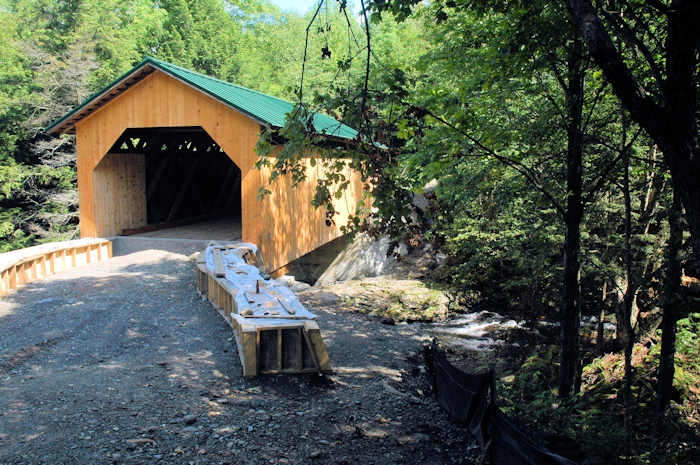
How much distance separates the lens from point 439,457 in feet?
13.6

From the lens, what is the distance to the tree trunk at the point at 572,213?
4773 millimetres

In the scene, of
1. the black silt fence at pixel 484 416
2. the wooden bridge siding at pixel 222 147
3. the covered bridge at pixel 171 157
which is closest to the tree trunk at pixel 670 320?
the black silt fence at pixel 484 416

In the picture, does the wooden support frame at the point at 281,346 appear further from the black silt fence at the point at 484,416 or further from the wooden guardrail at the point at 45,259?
the wooden guardrail at the point at 45,259

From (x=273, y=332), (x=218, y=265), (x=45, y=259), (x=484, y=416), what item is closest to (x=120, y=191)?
(x=45, y=259)

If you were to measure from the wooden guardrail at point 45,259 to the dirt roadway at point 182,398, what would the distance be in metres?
1.12

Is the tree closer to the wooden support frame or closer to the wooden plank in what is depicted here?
the wooden support frame

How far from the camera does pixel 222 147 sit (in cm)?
1110

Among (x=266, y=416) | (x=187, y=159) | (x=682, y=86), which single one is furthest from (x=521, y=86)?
(x=187, y=159)

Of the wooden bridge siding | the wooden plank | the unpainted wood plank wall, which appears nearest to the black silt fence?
the wooden plank

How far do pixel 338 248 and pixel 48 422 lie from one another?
14299 mm

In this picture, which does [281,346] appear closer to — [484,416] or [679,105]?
[484,416]

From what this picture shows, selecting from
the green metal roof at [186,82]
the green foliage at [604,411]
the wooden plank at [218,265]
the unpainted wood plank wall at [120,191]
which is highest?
the green metal roof at [186,82]

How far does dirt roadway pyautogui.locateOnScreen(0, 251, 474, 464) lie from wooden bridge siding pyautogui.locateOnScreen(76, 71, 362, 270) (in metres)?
3.43

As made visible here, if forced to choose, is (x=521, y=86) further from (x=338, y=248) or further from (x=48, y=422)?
(x=338, y=248)
